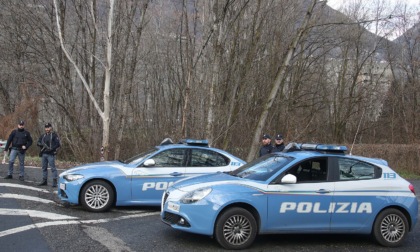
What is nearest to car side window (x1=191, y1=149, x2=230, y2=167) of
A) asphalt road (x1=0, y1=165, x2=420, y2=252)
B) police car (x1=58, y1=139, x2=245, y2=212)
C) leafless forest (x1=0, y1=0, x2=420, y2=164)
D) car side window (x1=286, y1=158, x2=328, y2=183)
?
police car (x1=58, y1=139, x2=245, y2=212)

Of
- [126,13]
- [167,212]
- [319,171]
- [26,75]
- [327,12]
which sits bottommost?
[167,212]

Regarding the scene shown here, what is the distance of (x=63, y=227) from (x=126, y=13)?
14.9 m

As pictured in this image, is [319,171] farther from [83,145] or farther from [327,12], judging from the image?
[327,12]

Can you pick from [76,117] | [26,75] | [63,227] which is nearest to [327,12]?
[76,117]

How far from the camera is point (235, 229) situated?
6891 millimetres

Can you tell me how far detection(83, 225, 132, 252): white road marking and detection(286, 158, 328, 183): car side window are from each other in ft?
9.24

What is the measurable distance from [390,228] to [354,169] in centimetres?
112

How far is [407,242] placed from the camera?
796cm

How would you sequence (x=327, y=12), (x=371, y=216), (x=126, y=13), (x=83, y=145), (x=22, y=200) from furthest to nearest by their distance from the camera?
(x=327, y=12), (x=83, y=145), (x=126, y=13), (x=22, y=200), (x=371, y=216)

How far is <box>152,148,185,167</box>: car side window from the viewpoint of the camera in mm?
9523

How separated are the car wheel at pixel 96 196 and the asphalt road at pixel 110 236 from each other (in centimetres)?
18

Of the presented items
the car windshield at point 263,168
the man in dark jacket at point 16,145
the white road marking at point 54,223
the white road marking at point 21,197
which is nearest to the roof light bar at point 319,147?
the car windshield at point 263,168

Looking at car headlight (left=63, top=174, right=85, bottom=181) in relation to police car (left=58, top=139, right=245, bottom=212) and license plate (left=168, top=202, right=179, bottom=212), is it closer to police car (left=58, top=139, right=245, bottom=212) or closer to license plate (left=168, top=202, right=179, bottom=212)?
police car (left=58, top=139, right=245, bottom=212)

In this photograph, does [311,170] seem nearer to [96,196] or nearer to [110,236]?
[110,236]
